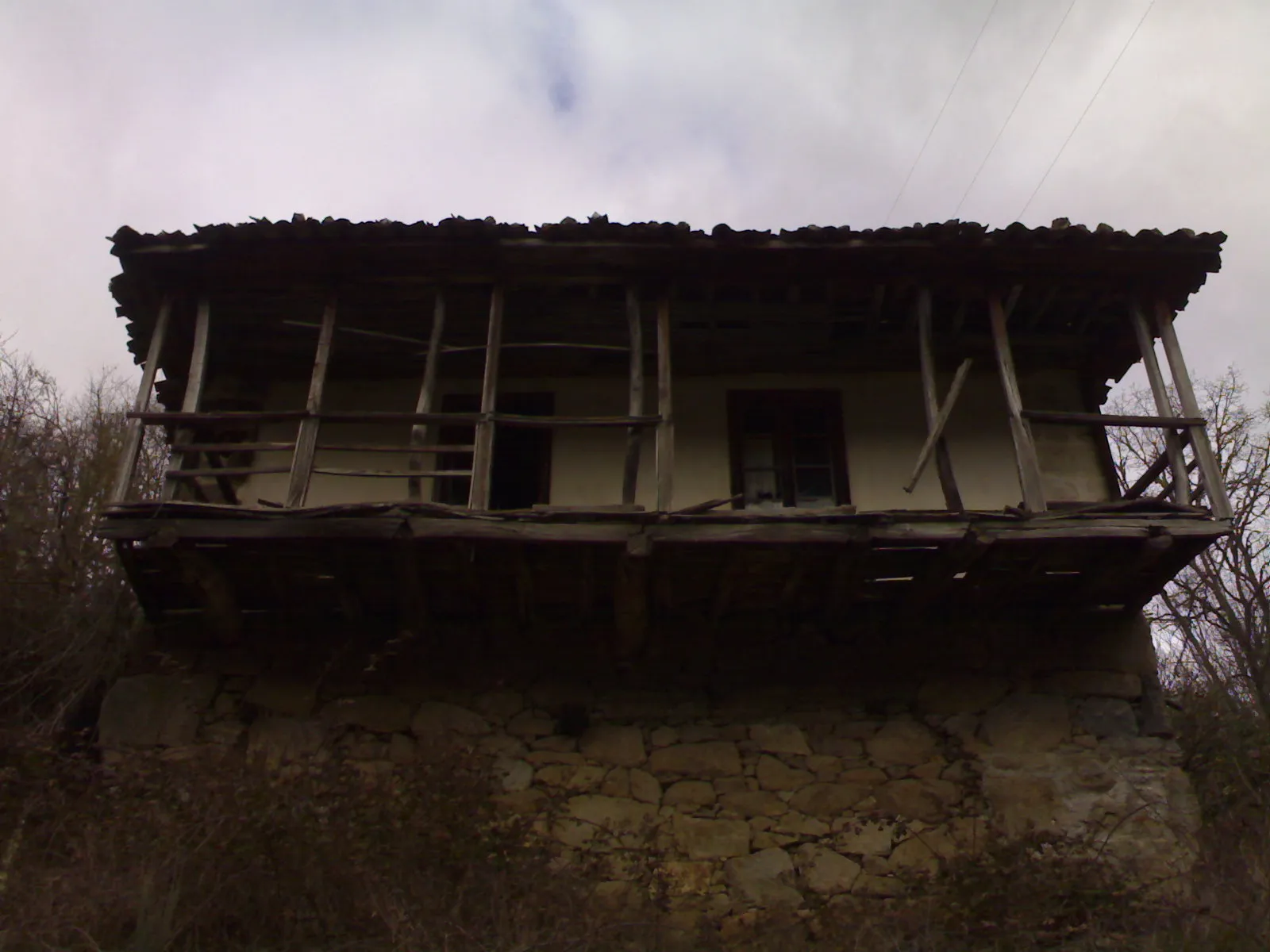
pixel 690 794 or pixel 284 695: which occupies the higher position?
pixel 284 695

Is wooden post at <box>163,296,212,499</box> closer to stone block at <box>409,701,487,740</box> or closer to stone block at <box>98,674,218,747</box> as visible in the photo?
stone block at <box>98,674,218,747</box>

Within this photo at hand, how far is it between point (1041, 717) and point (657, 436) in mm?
3457

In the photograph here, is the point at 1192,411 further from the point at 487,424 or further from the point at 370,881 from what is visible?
the point at 370,881

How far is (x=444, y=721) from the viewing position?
23.3 ft

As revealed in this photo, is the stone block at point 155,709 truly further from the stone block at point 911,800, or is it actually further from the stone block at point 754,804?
the stone block at point 911,800

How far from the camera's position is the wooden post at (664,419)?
6543 millimetres

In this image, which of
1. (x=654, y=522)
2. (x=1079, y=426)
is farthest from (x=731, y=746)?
(x=1079, y=426)

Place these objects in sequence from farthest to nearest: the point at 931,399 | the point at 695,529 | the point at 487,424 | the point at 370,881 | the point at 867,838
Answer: the point at 931,399 < the point at 487,424 < the point at 867,838 < the point at 695,529 < the point at 370,881

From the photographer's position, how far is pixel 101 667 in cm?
796

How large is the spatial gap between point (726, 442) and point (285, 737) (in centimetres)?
406

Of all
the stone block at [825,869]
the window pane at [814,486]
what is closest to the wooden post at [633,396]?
the window pane at [814,486]

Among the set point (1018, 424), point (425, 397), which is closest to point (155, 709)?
point (425, 397)

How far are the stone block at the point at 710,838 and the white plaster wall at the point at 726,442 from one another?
241 cm

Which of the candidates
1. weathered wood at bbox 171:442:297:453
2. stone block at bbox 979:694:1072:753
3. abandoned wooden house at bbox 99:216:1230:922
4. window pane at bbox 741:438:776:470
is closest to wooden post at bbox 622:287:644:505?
→ abandoned wooden house at bbox 99:216:1230:922
